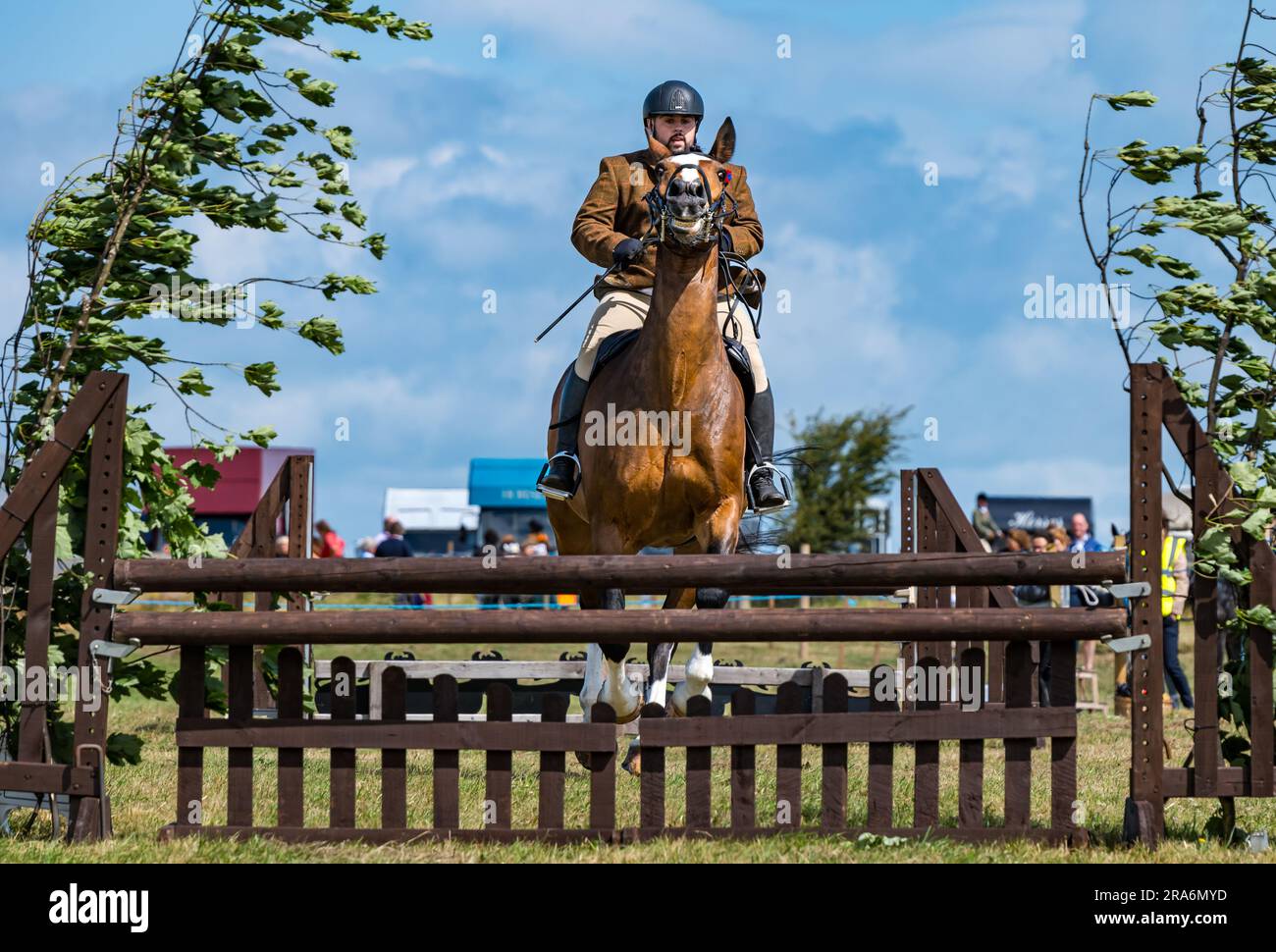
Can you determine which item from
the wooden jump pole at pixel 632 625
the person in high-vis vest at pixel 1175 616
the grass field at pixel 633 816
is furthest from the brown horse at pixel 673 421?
the person in high-vis vest at pixel 1175 616

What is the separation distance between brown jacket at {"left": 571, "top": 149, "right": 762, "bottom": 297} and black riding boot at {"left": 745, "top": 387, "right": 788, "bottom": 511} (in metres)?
0.86

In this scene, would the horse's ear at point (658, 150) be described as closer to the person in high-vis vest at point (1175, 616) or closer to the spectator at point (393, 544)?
the person in high-vis vest at point (1175, 616)

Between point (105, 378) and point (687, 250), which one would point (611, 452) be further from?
point (105, 378)

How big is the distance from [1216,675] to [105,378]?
4874 millimetres

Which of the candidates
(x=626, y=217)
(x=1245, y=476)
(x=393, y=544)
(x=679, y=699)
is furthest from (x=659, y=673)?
(x=393, y=544)

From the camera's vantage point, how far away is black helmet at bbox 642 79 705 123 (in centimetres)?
866

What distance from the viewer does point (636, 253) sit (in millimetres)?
8461

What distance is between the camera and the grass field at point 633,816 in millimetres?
5895

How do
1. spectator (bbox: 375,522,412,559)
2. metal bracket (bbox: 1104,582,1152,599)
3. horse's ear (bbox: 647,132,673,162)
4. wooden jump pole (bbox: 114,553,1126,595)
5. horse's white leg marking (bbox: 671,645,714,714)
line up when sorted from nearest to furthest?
1. wooden jump pole (bbox: 114,553,1126,595)
2. metal bracket (bbox: 1104,582,1152,599)
3. horse's ear (bbox: 647,132,673,162)
4. horse's white leg marking (bbox: 671,645,714,714)
5. spectator (bbox: 375,522,412,559)

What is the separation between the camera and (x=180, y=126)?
24.4ft

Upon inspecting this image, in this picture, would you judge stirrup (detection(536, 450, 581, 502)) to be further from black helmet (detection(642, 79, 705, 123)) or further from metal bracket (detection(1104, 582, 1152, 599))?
metal bracket (detection(1104, 582, 1152, 599))

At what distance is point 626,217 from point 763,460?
1.71 metres

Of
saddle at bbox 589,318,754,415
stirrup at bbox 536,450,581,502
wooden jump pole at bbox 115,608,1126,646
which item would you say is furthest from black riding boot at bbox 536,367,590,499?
wooden jump pole at bbox 115,608,1126,646
